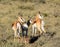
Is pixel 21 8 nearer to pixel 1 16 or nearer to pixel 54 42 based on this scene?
pixel 1 16

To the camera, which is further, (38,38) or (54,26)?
(54,26)

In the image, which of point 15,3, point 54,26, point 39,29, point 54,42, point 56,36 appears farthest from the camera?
point 15,3

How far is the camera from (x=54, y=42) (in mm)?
13062

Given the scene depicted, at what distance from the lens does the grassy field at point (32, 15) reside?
537 inches

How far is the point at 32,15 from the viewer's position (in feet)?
73.2

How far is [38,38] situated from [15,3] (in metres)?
13.8

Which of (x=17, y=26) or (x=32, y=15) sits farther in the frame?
(x=32, y=15)

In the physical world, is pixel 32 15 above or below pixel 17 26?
below

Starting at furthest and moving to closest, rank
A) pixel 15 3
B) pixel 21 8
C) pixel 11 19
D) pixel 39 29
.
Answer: pixel 15 3 < pixel 21 8 < pixel 11 19 < pixel 39 29

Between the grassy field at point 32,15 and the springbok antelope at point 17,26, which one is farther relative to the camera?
the springbok antelope at point 17,26

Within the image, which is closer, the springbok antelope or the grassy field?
the grassy field

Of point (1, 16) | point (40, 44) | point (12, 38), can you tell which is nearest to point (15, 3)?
point (1, 16)

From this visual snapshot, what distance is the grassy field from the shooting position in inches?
537

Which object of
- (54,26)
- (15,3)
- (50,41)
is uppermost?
(50,41)
